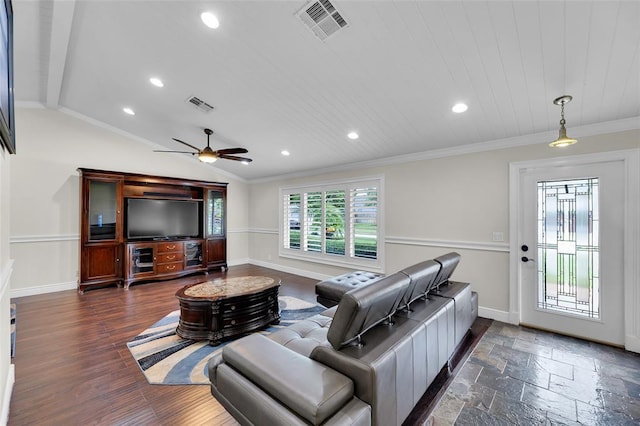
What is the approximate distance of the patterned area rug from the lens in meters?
2.34

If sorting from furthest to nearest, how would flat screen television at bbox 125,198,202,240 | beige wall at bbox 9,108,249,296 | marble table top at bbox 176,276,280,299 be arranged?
flat screen television at bbox 125,198,202,240 → beige wall at bbox 9,108,249,296 → marble table top at bbox 176,276,280,299

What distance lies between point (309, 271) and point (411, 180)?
303cm

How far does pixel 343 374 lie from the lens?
1475mm

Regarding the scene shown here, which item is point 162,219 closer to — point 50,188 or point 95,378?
point 50,188

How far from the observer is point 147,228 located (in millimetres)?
5703

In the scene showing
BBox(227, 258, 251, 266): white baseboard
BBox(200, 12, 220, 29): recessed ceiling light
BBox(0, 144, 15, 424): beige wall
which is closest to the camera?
BBox(0, 144, 15, 424): beige wall

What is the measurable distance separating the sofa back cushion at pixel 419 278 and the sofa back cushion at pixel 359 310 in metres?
0.30

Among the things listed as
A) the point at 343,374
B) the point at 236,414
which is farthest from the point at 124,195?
the point at 343,374

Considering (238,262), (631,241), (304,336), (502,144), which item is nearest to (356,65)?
(502,144)

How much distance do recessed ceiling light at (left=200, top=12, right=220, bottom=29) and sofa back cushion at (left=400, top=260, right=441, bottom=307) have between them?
271cm

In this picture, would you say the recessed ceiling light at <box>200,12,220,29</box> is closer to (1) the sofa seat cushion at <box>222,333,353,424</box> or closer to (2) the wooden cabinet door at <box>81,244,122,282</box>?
(1) the sofa seat cushion at <box>222,333,353,424</box>

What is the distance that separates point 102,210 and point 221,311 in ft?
12.8

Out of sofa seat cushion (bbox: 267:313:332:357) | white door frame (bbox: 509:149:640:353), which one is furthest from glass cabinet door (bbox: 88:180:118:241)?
white door frame (bbox: 509:149:640:353)

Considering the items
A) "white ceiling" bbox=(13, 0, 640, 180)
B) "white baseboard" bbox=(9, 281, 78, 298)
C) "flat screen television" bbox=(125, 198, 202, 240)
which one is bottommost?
"white baseboard" bbox=(9, 281, 78, 298)
